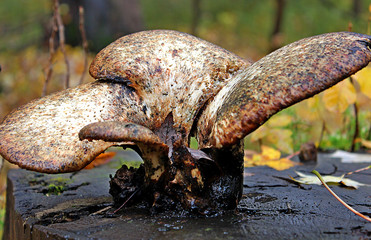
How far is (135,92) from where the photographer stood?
2287mm

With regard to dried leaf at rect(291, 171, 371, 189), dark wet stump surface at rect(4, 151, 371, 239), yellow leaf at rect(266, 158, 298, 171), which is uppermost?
yellow leaf at rect(266, 158, 298, 171)

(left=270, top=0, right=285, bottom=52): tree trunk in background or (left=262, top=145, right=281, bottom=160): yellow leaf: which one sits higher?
(left=270, top=0, right=285, bottom=52): tree trunk in background

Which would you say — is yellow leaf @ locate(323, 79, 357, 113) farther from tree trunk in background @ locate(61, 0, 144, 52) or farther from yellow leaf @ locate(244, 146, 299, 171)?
tree trunk in background @ locate(61, 0, 144, 52)

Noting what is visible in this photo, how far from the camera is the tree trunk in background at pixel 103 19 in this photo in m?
8.78

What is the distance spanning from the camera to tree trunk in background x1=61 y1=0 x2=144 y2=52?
8781mm

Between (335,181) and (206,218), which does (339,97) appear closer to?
(335,181)

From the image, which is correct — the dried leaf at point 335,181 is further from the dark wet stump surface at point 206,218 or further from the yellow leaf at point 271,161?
the yellow leaf at point 271,161

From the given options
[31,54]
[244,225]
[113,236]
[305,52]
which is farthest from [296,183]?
[31,54]

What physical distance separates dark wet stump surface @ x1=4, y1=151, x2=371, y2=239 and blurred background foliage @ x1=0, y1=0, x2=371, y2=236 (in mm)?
1063

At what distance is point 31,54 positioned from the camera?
1016cm

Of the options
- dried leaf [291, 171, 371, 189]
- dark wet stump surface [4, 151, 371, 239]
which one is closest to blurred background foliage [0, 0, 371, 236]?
dried leaf [291, 171, 371, 189]

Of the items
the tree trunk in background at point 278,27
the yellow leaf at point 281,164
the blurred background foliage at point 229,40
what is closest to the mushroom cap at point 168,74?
the yellow leaf at point 281,164

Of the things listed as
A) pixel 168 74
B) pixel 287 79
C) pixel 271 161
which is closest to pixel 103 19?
pixel 271 161

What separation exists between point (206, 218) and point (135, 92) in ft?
2.72
